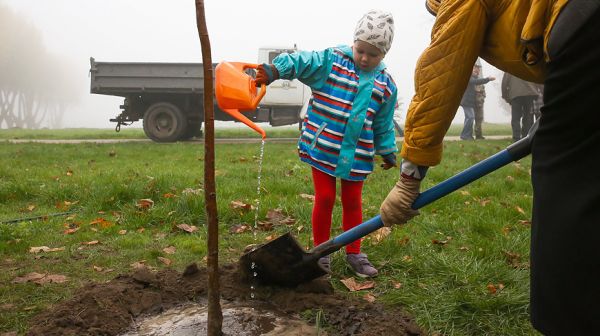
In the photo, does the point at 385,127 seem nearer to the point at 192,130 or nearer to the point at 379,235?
the point at 379,235

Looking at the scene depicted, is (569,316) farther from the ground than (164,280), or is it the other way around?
(569,316)

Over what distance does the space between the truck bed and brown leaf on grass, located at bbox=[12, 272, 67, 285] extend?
33.6 ft

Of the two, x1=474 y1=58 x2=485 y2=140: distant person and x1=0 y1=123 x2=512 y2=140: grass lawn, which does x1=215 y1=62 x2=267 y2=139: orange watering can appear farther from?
x1=0 y1=123 x2=512 y2=140: grass lawn

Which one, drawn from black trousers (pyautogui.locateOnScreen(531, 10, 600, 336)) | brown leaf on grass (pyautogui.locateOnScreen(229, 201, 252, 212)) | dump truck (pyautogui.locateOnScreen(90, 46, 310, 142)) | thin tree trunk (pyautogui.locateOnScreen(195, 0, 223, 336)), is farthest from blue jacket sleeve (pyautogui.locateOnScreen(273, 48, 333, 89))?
dump truck (pyautogui.locateOnScreen(90, 46, 310, 142))

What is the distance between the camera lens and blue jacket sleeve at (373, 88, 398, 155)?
3049mm

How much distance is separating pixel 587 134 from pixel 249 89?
4.74 feet

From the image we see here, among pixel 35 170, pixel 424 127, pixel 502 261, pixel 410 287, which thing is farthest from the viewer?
pixel 35 170

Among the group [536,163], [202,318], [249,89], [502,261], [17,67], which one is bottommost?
[202,318]

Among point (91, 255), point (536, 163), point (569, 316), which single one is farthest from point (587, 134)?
point (91, 255)

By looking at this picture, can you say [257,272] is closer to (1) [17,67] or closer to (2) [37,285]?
(2) [37,285]

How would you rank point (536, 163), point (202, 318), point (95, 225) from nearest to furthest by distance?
point (536, 163) → point (202, 318) → point (95, 225)

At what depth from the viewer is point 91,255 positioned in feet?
11.1

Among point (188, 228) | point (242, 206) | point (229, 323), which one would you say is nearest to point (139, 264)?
point (188, 228)

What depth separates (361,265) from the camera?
10.1 ft
